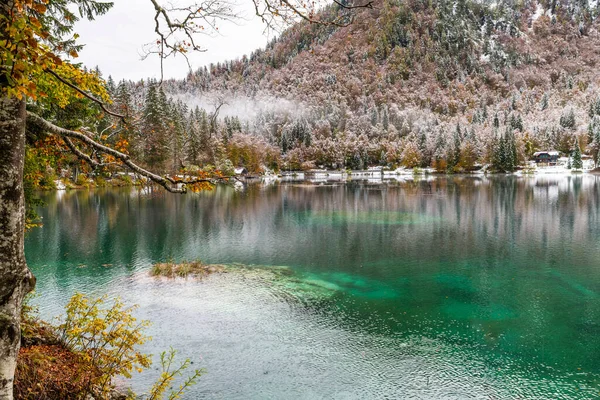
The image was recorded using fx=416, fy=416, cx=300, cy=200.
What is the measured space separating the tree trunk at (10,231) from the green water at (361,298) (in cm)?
349

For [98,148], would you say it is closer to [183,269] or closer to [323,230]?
[183,269]

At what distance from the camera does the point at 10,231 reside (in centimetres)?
385

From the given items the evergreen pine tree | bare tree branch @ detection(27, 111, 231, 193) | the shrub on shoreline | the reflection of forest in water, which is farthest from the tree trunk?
the evergreen pine tree

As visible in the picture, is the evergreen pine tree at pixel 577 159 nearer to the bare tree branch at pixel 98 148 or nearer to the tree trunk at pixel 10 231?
the bare tree branch at pixel 98 148

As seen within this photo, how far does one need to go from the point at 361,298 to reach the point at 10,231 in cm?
1705

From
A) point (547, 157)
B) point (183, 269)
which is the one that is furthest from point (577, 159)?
point (183, 269)

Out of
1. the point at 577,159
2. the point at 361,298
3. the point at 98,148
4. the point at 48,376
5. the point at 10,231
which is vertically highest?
the point at 577,159

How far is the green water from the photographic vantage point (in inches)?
484

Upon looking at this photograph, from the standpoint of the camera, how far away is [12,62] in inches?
127

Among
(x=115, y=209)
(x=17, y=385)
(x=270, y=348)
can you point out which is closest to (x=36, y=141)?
(x=17, y=385)

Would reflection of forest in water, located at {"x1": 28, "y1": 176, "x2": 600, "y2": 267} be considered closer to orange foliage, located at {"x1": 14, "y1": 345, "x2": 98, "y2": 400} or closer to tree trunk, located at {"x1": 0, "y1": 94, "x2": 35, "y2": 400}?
orange foliage, located at {"x1": 14, "y1": 345, "x2": 98, "y2": 400}

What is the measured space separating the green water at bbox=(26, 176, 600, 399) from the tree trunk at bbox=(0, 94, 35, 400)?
11.5 feet

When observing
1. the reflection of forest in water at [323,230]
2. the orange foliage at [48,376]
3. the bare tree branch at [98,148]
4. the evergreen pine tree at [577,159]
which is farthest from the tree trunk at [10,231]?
the evergreen pine tree at [577,159]

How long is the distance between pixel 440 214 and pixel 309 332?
33377mm
